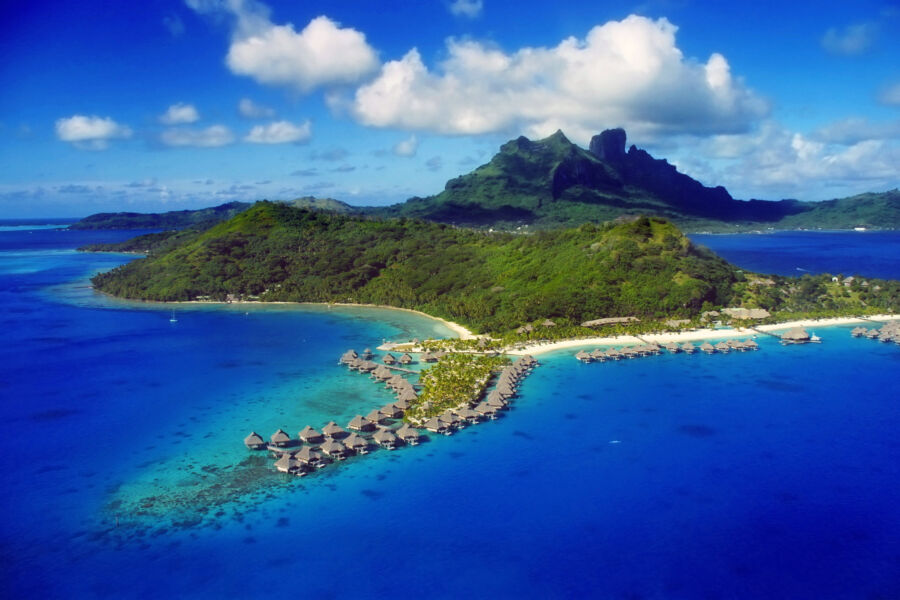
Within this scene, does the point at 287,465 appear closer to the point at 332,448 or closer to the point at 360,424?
the point at 332,448

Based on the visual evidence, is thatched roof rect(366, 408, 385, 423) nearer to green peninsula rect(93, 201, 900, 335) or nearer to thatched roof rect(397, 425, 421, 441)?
thatched roof rect(397, 425, 421, 441)

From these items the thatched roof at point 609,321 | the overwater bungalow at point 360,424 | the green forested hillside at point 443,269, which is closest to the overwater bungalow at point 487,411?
the overwater bungalow at point 360,424

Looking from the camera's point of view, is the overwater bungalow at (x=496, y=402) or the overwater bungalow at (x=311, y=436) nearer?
the overwater bungalow at (x=311, y=436)

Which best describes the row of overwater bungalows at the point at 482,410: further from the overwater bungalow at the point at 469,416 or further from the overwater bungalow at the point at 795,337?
the overwater bungalow at the point at 795,337

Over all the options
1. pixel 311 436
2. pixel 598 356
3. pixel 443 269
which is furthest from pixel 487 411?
pixel 443 269

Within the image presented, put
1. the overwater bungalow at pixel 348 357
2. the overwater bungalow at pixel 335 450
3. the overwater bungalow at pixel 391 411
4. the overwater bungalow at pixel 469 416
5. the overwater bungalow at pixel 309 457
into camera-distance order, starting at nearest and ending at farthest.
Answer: the overwater bungalow at pixel 309 457 → the overwater bungalow at pixel 335 450 → the overwater bungalow at pixel 469 416 → the overwater bungalow at pixel 391 411 → the overwater bungalow at pixel 348 357

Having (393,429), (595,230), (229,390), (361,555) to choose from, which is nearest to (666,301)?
(595,230)

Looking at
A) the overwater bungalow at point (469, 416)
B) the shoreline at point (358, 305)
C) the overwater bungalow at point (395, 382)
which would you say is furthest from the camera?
the shoreline at point (358, 305)

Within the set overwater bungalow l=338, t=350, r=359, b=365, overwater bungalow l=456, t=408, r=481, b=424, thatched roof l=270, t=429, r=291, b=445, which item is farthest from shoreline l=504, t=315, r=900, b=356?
thatched roof l=270, t=429, r=291, b=445

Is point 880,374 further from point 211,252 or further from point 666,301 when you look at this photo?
point 211,252
